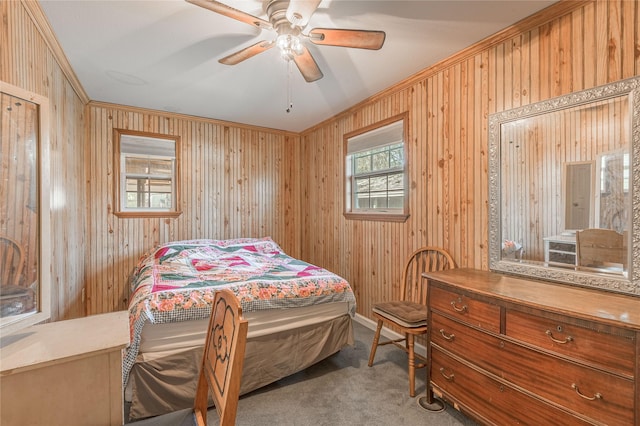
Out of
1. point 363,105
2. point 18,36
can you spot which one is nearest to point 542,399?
point 363,105

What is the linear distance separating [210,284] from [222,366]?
1439 mm

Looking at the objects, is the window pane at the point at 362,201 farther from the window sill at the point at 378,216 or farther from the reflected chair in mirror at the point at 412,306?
the reflected chair in mirror at the point at 412,306

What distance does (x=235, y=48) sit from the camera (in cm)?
237

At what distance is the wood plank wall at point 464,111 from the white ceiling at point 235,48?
16 cm

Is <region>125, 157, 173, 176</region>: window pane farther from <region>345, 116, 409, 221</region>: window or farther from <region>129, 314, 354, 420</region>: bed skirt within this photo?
<region>129, 314, 354, 420</region>: bed skirt

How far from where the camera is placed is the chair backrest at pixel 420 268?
2566 mm

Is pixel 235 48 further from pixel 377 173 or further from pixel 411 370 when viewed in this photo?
pixel 411 370

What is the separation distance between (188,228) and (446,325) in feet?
11.3

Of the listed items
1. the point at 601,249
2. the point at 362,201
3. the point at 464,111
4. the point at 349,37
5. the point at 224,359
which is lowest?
the point at 224,359

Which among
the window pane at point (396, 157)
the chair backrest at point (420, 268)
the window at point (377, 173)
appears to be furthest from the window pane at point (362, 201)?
the chair backrest at point (420, 268)

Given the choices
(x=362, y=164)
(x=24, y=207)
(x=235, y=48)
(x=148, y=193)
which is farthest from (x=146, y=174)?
(x=24, y=207)

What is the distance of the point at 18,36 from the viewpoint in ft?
5.56

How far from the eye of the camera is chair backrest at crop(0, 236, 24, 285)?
99 centimetres

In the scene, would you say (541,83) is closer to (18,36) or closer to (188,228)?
(18,36)
